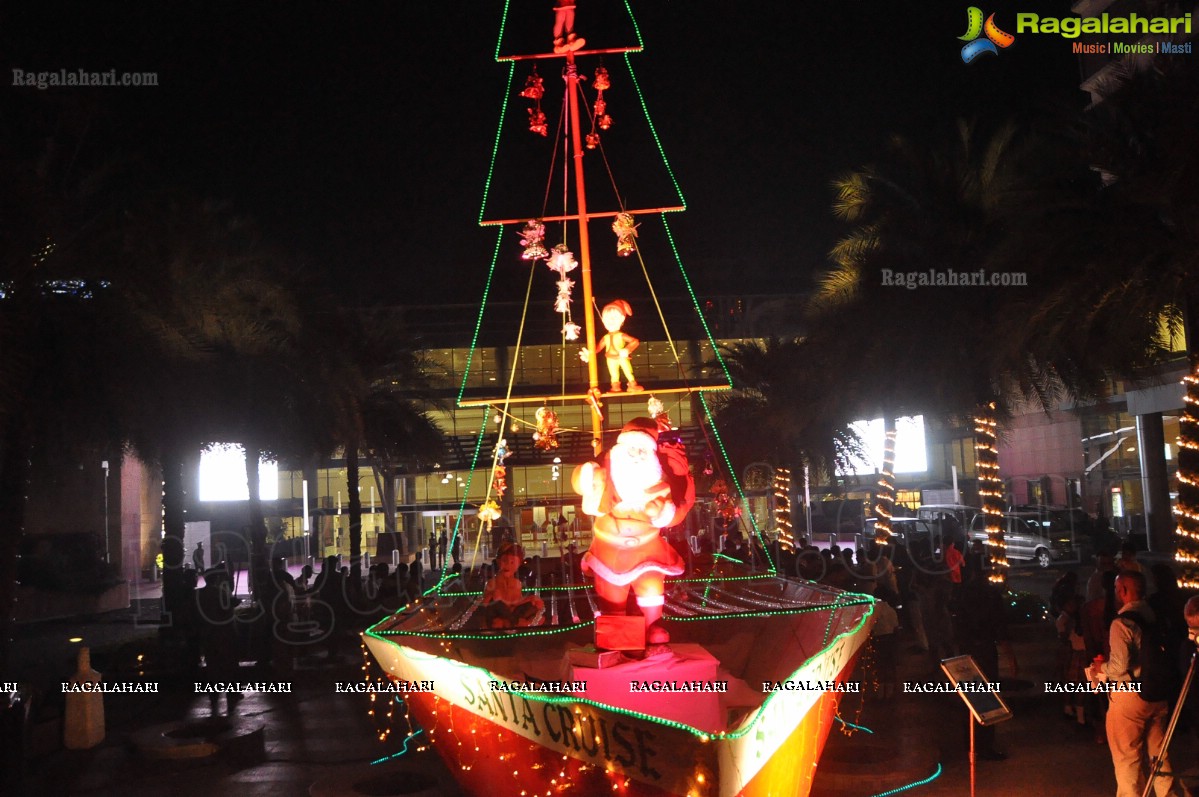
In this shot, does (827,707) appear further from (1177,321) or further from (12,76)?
(12,76)

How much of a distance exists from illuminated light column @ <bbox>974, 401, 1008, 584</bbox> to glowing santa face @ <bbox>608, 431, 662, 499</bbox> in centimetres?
1411

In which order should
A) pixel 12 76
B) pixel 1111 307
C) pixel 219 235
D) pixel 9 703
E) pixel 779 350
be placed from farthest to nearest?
1. pixel 779 350
2. pixel 219 235
3. pixel 1111 307
4. pixel 12 76
5. pixel 9 703

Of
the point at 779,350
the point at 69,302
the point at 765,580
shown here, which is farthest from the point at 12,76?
the point at 779,350

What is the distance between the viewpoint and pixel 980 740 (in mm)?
9867

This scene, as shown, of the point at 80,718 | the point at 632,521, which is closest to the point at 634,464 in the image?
the point at 632,521

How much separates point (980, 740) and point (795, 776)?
412 centimetres

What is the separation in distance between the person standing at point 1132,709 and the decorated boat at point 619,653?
1.91 meters

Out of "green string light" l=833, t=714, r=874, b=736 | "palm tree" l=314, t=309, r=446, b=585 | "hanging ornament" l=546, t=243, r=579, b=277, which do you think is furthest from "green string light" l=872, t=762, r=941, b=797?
"palm tree" l=314, t=309, r=446, b=585

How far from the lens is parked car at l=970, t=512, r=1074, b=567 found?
30.9 metres

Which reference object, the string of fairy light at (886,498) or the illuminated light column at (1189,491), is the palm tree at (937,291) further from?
the string of fairy light at (886,498)

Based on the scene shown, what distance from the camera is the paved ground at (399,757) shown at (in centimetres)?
923

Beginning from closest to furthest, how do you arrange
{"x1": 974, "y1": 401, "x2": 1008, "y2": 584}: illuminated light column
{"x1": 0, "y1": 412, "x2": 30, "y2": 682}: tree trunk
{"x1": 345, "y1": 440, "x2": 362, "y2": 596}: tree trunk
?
{"x1": 0, "y1": 412, "x2": 30, "y2": 682}: tree trunk
{"x1": 974, "y1": 401, "x2": 1008, "y2": 584}: illuminated light column
{"x1": 345, "y1": 440, "x2": 362, "y2": 596}: tree trunk

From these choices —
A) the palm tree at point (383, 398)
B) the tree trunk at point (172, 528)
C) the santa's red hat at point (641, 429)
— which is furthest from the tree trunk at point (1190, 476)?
the palm tree at point (383, 398)

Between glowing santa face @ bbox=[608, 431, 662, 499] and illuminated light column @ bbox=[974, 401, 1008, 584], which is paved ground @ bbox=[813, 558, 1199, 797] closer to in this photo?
glowing santa face @ bbox=[608, 431, 662, 499]
